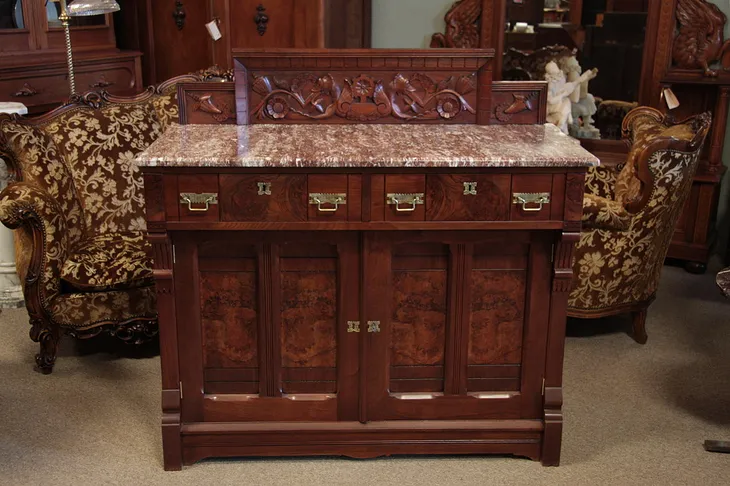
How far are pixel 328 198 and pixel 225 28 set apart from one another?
2.72m

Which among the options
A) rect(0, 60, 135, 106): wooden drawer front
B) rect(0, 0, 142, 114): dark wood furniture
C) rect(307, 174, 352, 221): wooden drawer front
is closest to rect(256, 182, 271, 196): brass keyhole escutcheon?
rect(307, 174, 352, 221): wooden drawer front

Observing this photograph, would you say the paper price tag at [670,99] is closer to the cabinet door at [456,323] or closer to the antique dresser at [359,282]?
the antique dresser at [359,282]

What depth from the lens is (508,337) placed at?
2680 millimetres

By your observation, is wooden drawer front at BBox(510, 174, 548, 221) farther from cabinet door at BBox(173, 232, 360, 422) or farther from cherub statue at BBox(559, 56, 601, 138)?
cherub statue at BBox(559, 56, 601, 138)

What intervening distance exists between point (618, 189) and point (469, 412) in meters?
1.40

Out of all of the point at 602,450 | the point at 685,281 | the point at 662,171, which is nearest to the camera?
the point at 602,450

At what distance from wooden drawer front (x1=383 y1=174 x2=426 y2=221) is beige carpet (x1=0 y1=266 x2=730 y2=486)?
837 mm

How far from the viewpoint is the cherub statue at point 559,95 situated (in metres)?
4.40

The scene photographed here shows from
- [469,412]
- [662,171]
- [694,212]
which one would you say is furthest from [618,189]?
[469,412]

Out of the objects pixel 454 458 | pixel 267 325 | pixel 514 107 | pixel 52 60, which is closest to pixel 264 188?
pixel 267 325

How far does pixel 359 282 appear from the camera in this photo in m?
2.60

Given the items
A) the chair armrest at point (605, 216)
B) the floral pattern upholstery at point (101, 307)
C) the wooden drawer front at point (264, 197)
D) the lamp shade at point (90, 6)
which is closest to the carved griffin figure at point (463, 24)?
the chair armrest at point (605, 216)

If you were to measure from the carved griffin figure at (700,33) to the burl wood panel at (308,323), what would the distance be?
9.11 ft

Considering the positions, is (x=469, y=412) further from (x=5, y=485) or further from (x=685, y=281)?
(x=685, y=281)
